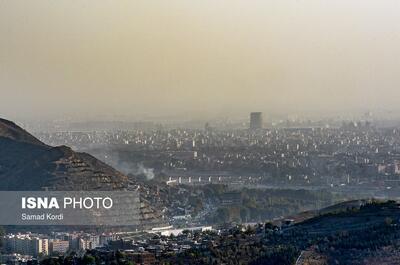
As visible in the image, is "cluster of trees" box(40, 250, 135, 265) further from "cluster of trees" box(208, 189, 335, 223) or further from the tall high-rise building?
the tall high-rise building

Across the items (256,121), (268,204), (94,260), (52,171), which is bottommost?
(94,260)

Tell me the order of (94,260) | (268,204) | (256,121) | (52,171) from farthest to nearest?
(256,121) < (268,204) < (52,171) < (94,260)

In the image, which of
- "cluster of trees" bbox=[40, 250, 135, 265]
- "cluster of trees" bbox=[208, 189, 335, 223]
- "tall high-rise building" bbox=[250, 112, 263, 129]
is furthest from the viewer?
"tall high-rise building" bbox=[250, 112, 263, 129]

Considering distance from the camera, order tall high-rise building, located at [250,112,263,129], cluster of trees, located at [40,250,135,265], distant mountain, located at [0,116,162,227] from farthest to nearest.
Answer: tall high-rise building, located at [250,112,263,129]
distant mountain, located at [0,116,162,227]
cluster of trees, located at [40,250,135,265]

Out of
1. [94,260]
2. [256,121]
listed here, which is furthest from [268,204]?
[256,121]

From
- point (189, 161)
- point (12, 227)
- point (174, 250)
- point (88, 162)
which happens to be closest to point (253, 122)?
point (189, 161)

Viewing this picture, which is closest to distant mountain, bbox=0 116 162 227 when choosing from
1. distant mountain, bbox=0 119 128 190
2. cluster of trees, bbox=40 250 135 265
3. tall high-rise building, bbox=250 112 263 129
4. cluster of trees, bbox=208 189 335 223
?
distant mountain, bbox=0 119 128 190

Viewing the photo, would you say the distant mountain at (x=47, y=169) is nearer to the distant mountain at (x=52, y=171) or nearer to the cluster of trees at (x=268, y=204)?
the distant mountain at (x=52, y=171)

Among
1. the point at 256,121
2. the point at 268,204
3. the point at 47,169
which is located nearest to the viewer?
the point at 47,169

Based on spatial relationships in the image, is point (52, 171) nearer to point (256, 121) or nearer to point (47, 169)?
point (47, 169)

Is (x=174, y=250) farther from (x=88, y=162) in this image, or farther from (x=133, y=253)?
(x=88, y=162)

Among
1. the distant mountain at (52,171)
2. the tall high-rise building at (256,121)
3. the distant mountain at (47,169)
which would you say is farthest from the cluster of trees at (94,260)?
the tall high-rise building at (256,121)
